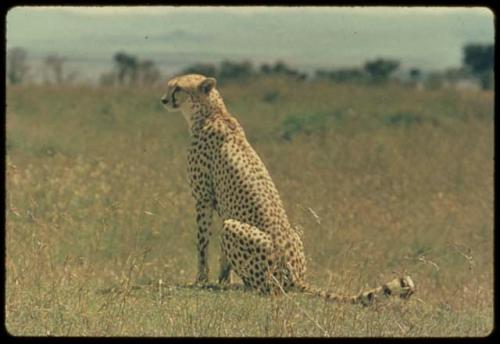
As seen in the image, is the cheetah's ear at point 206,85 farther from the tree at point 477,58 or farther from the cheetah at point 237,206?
the tree at point 477,58

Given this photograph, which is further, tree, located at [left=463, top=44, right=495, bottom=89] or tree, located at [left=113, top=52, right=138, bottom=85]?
tree, located at [left=463, top=44, right=495, bottom=89]

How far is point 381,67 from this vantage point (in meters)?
17.9

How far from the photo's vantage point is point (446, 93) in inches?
568

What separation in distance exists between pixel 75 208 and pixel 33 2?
2162mm

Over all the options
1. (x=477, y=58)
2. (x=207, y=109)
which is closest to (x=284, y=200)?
(x=207, y=109)

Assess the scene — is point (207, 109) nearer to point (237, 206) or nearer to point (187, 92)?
point (187, 92)

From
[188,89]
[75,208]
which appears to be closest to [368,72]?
[75,208]

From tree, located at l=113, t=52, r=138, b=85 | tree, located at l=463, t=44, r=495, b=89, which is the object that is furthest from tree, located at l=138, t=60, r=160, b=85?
tree, located at l=463, t=44, r=495, b=89

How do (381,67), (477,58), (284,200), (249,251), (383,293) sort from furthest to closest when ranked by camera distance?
1. (477,58)
2. (381,67)
3. (284,200)
4. (249,251)
5. (383,293)

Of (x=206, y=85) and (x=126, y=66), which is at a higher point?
(x=206, y=85)

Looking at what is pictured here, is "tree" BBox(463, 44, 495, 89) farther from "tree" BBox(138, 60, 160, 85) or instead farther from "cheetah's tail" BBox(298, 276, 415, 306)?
"cheetah's tail" BBox(298, 276, 415, 306)

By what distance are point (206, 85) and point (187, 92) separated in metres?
0.12

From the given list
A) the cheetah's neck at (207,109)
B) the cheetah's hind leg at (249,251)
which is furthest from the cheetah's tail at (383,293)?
the cheetah's neck at (207,109)

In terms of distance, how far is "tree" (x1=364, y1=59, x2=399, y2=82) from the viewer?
17.3 metres
